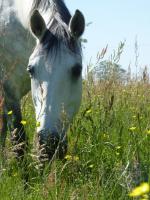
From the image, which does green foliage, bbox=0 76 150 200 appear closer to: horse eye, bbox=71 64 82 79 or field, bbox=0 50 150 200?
field, bbox=0 50 150 200

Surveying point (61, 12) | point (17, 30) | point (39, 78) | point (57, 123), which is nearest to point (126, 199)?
point (57, 123)

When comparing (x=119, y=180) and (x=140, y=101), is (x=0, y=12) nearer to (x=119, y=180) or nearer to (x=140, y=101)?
(x=140, y=101)

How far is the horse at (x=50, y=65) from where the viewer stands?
9.79 feet

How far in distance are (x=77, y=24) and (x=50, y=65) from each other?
53 cm

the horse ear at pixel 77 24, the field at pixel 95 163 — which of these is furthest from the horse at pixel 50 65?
the field at pixel 95 163

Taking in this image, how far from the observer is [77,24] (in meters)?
3.58

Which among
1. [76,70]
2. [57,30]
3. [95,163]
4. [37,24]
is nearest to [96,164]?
[95,163]

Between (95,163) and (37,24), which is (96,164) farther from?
(37,24)

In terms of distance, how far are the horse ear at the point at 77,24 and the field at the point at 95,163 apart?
533mm

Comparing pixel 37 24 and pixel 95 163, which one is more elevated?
pixel 37 24

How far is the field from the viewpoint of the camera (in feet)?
6.97

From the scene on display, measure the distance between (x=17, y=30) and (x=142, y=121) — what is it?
1615mm

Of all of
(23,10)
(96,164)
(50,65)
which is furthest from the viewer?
(23,10)

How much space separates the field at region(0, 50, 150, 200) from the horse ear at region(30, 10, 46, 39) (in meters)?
0.60
